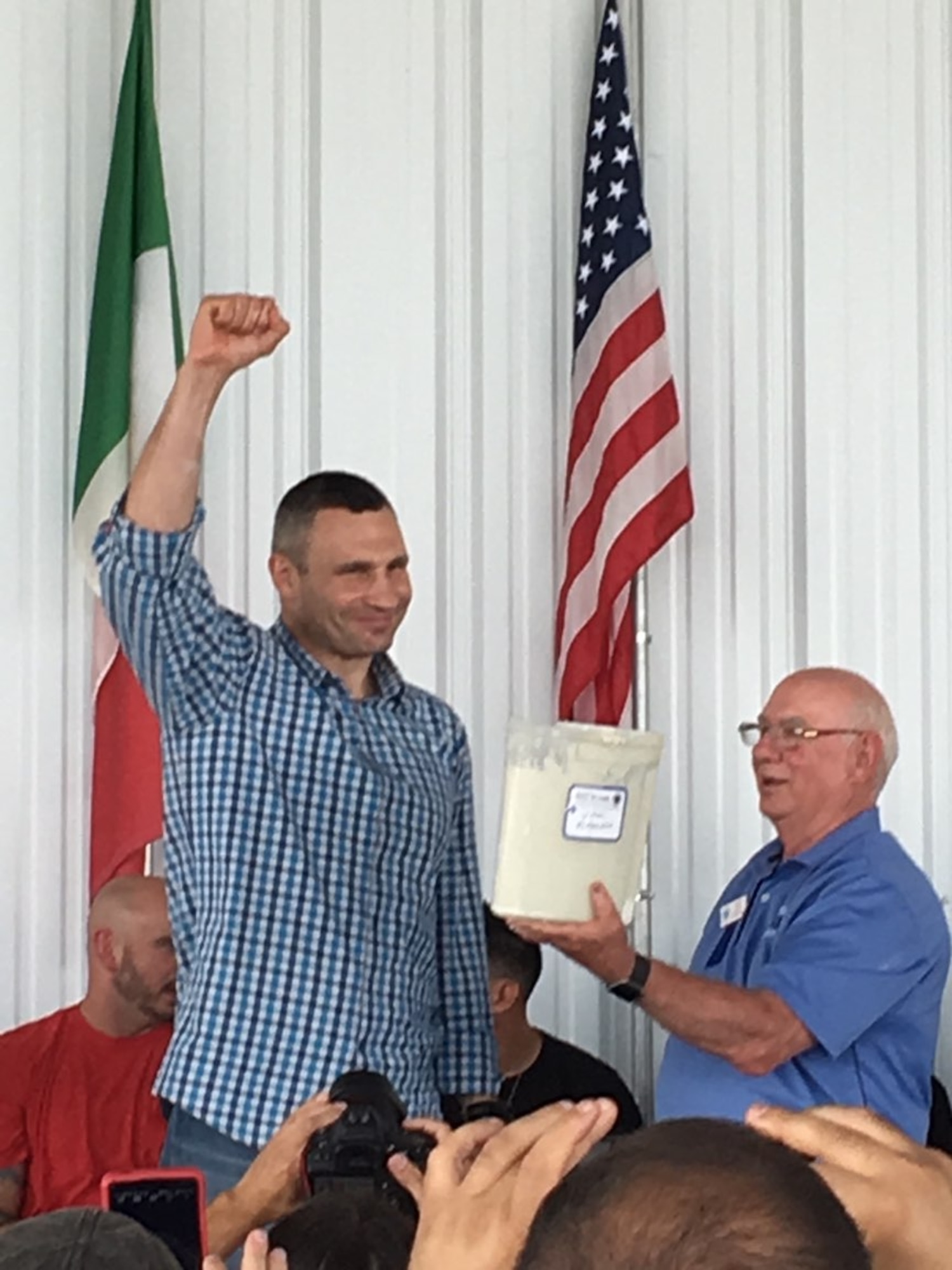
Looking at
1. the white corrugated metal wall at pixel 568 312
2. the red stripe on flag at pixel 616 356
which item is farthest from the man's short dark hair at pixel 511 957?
the red stripe on flag at pixel 616 356

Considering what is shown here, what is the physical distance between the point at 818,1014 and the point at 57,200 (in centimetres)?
211

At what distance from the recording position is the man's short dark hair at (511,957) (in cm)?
332

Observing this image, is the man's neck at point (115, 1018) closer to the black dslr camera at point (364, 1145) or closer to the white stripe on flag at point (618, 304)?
the white stripe on flag at point (618, 304)

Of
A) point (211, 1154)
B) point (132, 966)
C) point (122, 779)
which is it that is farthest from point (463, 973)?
point (122, 779)

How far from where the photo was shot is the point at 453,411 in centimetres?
377

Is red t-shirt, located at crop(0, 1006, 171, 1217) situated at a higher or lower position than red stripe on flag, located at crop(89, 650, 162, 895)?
lower

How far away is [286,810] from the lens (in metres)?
2.22

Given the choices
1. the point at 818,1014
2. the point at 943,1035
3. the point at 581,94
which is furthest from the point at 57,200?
the point at 943,1035

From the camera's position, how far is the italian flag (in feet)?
11.1

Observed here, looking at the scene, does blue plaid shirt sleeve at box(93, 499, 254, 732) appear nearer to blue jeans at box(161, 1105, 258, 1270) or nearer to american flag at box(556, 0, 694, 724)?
blue jeans at box(161, 1105, 258, 1270)

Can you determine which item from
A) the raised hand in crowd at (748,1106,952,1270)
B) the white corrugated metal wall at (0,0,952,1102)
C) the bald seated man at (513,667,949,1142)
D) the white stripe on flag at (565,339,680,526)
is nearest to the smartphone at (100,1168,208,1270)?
the raised hand in crowd at (748,1106,952,1270)

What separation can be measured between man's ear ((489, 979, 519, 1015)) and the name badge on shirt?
53cm

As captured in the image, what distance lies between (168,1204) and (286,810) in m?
1.04

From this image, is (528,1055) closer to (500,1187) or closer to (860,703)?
(860,703)
